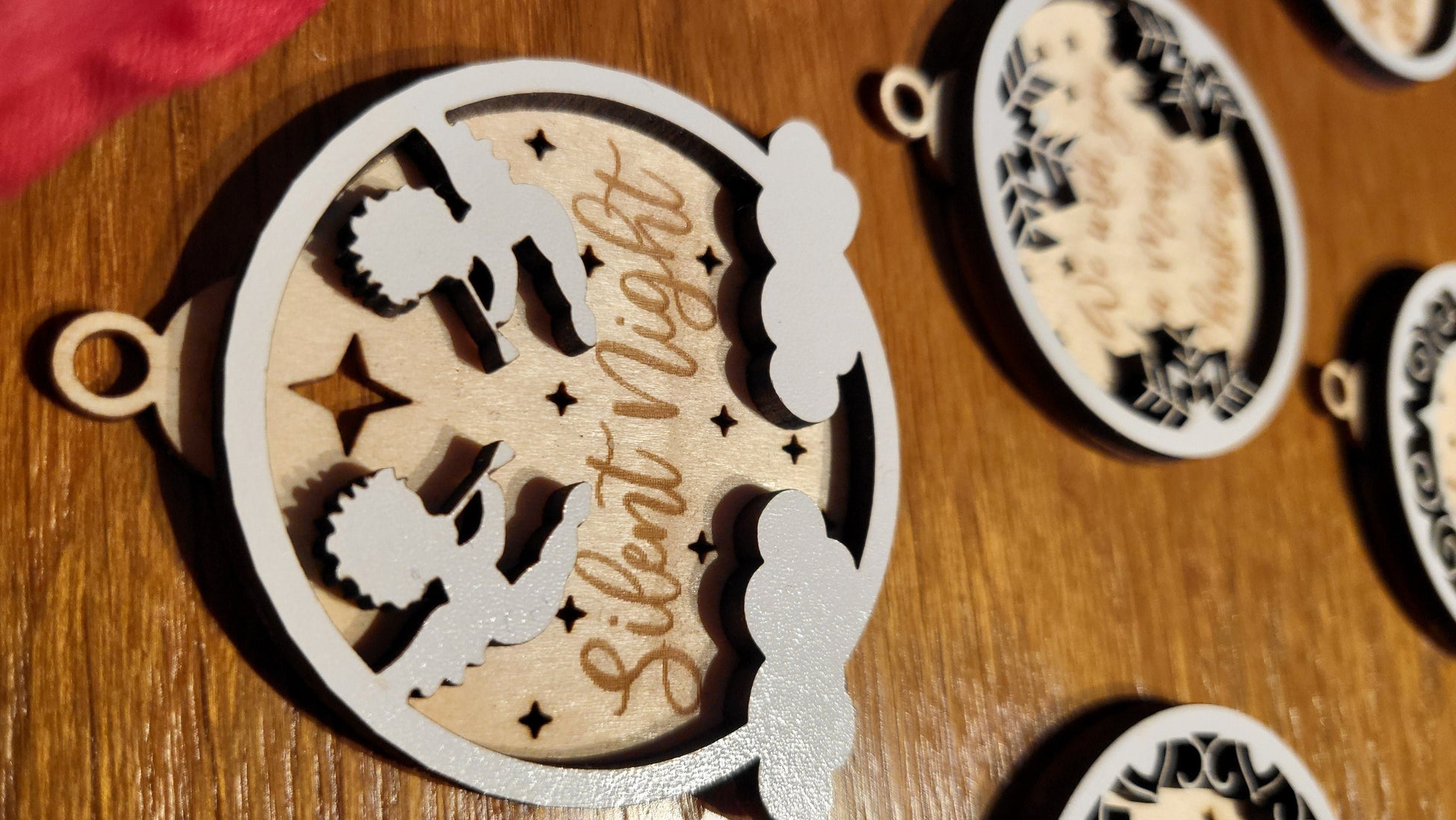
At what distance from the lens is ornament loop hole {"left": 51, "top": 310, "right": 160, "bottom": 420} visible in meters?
0.39

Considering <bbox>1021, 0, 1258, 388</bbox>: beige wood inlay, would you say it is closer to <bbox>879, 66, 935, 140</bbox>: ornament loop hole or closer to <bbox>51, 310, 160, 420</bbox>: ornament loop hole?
<bbox>879, 66, 935, 140</bbox>: ornament loop hole

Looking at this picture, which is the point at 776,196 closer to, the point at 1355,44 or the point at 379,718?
the point at 379,718

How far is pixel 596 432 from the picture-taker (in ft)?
1.59

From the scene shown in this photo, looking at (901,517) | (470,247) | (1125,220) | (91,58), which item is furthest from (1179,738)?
(91,58)

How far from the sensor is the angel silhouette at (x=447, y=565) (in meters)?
0.40

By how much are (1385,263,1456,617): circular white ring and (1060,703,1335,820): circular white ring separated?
0.59ft

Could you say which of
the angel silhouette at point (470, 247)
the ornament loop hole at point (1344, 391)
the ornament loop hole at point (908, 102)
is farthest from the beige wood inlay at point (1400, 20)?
the angel silhouette at point (470, 247)

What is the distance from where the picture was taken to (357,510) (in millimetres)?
402

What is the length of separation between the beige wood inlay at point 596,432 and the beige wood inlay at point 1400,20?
65 centimetres

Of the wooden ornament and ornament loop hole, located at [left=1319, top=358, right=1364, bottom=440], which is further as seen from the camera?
ornament loop hole, located at [left=1319, top=358, right=1364, bottom=440]

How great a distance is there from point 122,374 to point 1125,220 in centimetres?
53

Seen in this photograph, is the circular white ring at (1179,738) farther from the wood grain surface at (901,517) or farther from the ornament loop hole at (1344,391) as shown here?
the ornament loop hole at (1344,391)

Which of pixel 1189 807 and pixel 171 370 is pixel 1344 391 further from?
pixel 171 370
